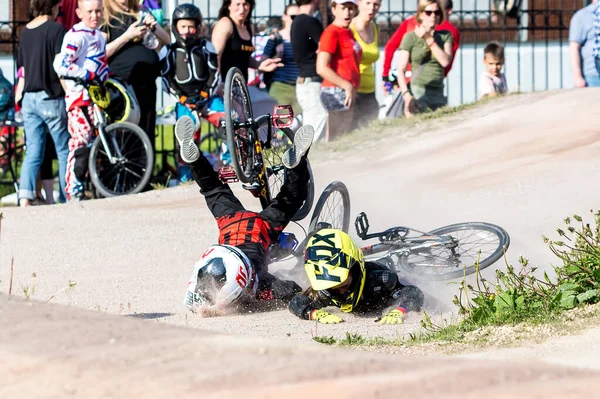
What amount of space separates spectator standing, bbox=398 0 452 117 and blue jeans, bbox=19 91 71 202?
3.87 meters

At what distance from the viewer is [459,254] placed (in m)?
7.88

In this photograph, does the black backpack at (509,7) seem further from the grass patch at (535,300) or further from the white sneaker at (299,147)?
the grass patch at (535,300)

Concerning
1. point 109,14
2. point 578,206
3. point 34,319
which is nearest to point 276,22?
point 109,14

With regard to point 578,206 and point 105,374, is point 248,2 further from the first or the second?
point 105,374

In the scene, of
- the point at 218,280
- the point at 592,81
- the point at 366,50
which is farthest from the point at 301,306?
the point at 592,81

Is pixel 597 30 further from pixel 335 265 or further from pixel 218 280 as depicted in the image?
pixel 218 280

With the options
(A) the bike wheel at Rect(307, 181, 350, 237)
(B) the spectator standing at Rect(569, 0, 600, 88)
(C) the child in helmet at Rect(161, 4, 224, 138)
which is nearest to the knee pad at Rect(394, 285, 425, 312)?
(A) the bike wheel at Rect(307, 181, 350, 237)

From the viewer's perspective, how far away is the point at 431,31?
12.6 metres

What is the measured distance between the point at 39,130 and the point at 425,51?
435 centimetres

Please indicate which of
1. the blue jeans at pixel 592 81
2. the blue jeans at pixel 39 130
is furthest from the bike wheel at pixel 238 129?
the blue jeans at pixel 592 81

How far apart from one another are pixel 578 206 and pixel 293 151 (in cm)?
298

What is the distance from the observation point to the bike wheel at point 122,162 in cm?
1119

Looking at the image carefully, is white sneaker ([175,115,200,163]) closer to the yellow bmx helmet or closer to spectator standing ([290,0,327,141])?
the yellow bmx helmet

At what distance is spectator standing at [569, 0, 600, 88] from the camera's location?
42.1 ft
